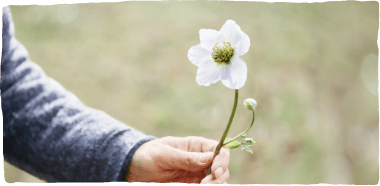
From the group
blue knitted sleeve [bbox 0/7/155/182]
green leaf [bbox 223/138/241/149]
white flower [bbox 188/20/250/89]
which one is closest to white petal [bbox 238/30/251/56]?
white flower [bbox 188/20/250/89]

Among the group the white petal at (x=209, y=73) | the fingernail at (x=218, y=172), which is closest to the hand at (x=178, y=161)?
the fingernail at (x=218, y=172)

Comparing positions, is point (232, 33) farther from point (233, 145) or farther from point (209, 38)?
point (233, 145)

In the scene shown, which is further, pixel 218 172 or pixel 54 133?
pixel 54 133

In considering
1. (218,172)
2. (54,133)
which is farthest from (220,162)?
(54,133)

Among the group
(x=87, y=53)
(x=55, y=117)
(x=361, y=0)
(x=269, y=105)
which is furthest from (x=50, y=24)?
(x=361, y=0)

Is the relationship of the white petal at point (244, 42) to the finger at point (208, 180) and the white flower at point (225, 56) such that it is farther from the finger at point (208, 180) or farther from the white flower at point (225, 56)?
the finger at point (208, 180)

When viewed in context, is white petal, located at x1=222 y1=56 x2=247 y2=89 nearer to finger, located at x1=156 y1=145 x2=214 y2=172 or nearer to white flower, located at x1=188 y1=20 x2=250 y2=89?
white flower, located at x1=188 y1=20 x2=250 y2=89
